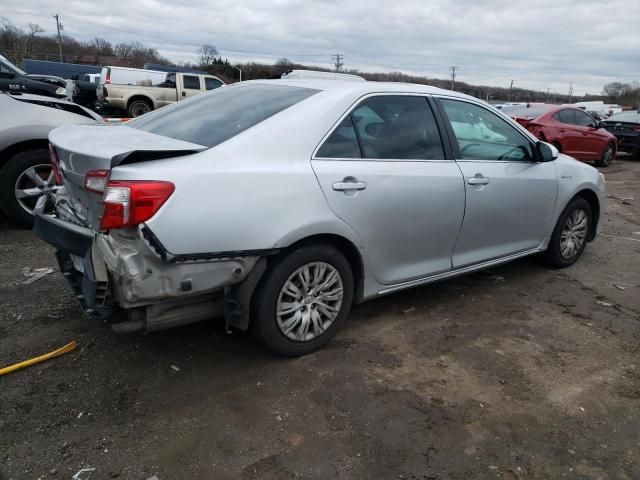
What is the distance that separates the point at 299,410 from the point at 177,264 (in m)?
1.01

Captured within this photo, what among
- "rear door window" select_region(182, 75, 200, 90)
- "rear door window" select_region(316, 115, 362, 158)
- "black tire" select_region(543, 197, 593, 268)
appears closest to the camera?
"rear door window" select_region(316, 115, 362, 158)

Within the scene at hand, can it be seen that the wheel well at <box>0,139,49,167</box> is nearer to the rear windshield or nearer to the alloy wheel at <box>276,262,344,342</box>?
the rear windshield

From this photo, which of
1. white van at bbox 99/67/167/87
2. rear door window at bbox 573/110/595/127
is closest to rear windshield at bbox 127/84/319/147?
rear door window at bbox 573/110/595/127

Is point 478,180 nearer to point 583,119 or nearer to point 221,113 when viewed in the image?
point 221,113

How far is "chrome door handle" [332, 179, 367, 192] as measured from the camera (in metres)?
3.08

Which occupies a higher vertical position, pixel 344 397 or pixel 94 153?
pixel 94 153

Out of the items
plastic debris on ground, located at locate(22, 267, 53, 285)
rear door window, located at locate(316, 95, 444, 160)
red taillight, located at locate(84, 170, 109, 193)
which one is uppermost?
rear door window, located at locate(316, 95, 444, 160)

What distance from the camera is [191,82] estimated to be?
70.7 ft

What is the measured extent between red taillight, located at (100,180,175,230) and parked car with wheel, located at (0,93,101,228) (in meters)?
3.21

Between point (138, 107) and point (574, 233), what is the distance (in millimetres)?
18512

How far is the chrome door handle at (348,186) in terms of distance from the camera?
3.08m

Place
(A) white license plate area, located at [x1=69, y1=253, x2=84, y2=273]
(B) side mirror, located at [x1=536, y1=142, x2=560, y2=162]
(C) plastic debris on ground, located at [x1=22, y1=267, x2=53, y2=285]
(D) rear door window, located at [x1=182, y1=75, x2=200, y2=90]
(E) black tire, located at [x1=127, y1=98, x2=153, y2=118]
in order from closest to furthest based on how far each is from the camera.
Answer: (A) white license plate area, located at [x1=69, y1=253, x2=84, y2=273] → (C) plastic debris on ground, located at [x1=22, y1=267, x2=53, y2=285] → (B) side mirror, located at [x1=536, y1=142, x2=560, y2=162] → (E) black tire, located at [x1=127, y1=98, x2=153, y2=118] → (D) rear door window, located at [x1=182, y1=75, x2=200, y2=90]

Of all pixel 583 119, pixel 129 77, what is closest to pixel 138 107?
pixel 129 77

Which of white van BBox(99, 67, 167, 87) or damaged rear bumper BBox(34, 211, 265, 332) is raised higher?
white van BBox(99, 67, 167, 87)
